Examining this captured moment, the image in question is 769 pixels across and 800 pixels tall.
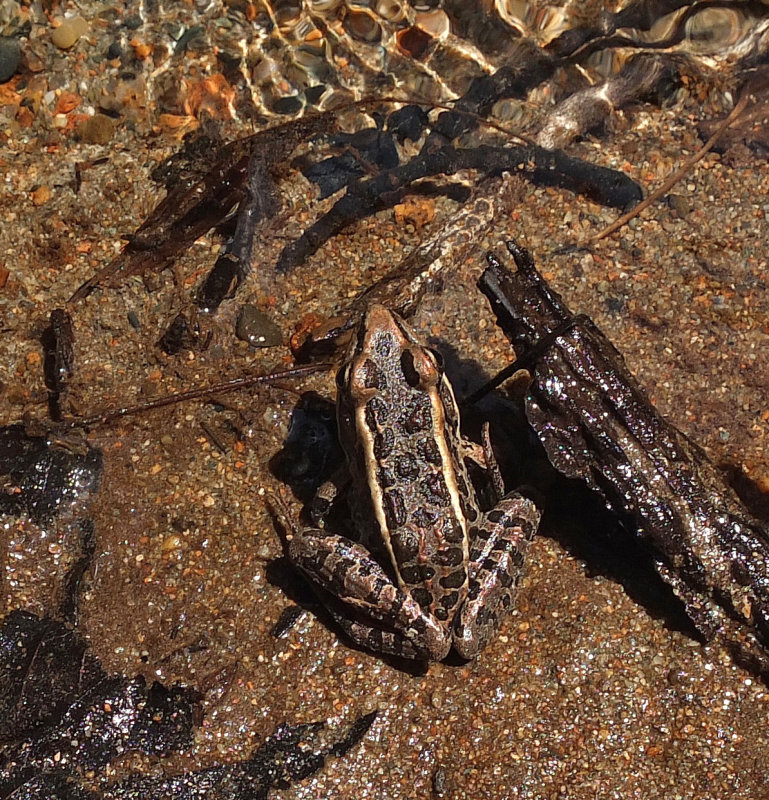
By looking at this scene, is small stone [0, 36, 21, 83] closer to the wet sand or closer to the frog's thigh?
the wet sand

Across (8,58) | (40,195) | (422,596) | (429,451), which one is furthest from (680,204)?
(8,58)

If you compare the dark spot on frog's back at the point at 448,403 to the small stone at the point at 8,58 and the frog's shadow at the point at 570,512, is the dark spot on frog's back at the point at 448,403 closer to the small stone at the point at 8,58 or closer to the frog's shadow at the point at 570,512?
the frog's shadow at the point at 570,512

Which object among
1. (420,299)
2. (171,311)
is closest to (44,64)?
(171,311)

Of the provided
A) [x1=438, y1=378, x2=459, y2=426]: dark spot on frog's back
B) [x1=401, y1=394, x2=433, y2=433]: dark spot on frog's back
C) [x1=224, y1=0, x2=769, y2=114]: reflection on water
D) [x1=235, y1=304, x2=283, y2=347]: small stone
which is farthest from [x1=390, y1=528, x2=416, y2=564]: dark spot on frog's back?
[x1=224, y1=0, x2=769, y2=114]: reflection on water

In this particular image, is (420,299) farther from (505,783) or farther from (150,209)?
(505,783)


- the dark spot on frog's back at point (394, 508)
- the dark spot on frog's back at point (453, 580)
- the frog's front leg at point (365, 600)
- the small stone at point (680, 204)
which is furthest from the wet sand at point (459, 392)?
the dark spot on frog's back at point (394, 508)

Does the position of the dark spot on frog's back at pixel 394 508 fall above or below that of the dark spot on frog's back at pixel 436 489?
below

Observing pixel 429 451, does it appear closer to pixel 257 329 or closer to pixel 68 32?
pixel 257 329

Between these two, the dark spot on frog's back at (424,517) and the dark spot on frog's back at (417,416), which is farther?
the dark spot on frog's back at (417,416)
